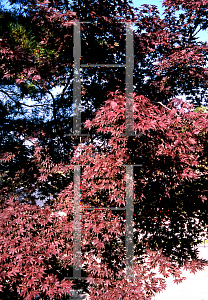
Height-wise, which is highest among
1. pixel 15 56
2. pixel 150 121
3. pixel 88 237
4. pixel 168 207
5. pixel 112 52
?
pixel 112 52

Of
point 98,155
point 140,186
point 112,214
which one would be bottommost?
point 112,214

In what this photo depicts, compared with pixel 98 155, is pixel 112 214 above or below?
below

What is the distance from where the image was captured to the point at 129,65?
5070mm

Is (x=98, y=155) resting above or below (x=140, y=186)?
above

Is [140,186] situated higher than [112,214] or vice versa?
[140,186]

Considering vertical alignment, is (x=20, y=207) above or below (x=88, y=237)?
above

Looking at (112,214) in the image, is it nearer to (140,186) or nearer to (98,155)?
(140,186)

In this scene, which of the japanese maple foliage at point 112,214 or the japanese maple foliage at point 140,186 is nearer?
the japanese maple foliage at point 112,214

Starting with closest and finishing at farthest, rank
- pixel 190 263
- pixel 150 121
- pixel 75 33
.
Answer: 1. pixel 150 121
2. pixel 190 263
3. pixel 75 33

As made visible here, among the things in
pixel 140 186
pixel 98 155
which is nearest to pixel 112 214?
pixel 140 186

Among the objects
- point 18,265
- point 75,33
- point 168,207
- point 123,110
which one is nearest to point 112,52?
point 75,33

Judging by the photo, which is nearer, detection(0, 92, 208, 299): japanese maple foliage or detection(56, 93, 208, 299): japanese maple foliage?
detection(0, 92, 208, 299): japanese maple foliage

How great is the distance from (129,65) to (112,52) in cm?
42

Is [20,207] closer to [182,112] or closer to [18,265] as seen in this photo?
[18,265]
